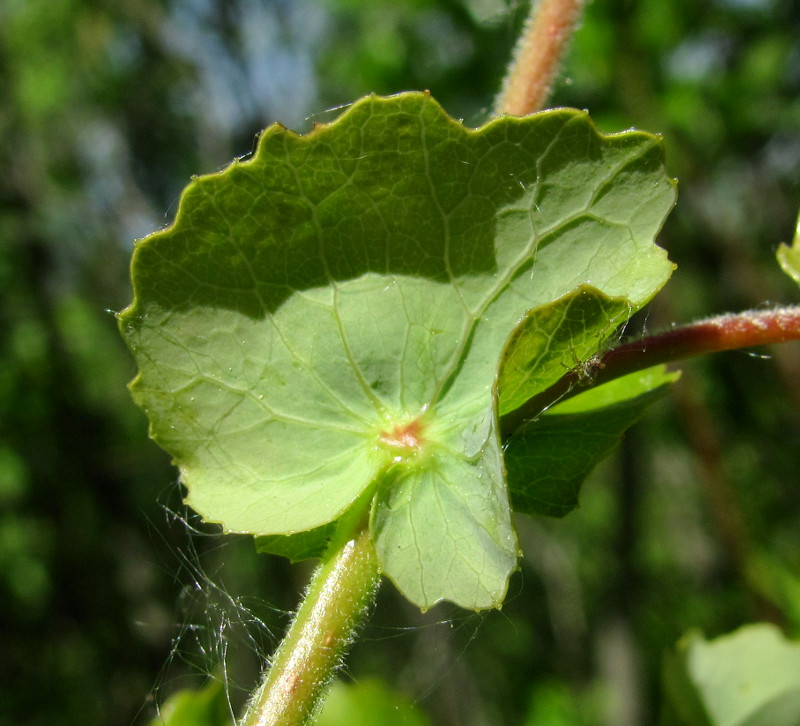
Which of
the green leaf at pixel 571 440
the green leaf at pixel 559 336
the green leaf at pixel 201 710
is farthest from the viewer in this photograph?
the green leaf at pixel 201 710

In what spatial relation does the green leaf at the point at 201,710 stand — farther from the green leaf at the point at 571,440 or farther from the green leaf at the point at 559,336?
the green leaf at the point at 559,336

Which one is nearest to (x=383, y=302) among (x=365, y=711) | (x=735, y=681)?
(x=365, y=711)

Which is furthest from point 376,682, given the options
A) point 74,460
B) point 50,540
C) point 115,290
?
point 115,290

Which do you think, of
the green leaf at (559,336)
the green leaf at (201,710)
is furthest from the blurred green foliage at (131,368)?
the green leaf at (559,336)

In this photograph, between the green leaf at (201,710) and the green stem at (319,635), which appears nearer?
the green stem at (319,635)

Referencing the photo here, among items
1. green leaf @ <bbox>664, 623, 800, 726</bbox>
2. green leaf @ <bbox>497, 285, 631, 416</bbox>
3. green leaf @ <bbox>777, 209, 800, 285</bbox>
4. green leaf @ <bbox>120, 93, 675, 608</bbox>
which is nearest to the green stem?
green leaf @ <bbox>120, 93, 675, 608</bbox>

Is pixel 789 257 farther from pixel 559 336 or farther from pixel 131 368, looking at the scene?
pixel 131 368

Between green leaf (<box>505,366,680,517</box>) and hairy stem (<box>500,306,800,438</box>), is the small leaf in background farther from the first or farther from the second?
hairy stem (<box>500,306,800,438</box>)
